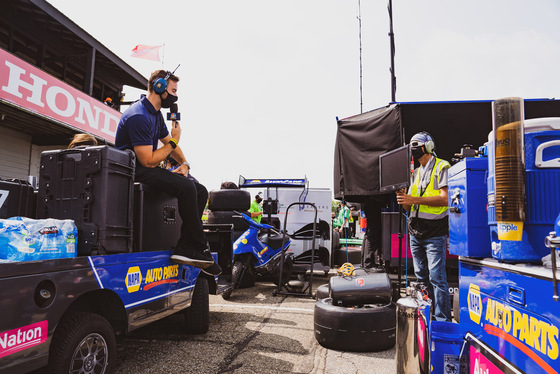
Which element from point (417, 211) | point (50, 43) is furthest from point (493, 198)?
point (50, 43)

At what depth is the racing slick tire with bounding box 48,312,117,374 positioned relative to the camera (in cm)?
228

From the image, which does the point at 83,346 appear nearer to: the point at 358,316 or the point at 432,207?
the point at 358,316

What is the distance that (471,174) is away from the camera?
7.11 feet

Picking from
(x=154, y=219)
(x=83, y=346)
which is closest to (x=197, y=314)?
(x=154, y=219)

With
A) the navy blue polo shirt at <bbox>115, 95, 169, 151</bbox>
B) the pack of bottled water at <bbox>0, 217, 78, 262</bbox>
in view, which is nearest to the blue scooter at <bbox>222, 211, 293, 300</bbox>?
the navy blue polo shirt at <bbox>115, 95, 169, 151</bbox>

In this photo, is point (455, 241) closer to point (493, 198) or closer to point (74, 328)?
point (493, 198)

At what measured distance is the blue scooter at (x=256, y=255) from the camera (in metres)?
6.84

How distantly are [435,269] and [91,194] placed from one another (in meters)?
3.20

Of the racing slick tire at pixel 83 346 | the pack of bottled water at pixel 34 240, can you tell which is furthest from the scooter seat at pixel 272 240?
the pack of bottled water at pixel 34 240

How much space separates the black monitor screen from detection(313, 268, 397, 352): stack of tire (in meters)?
1.03

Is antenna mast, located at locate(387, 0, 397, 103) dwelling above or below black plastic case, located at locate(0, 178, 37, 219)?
above

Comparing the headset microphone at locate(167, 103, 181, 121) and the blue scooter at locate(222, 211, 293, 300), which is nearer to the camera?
the headset microphone at locate(167, 103, 181, 121)

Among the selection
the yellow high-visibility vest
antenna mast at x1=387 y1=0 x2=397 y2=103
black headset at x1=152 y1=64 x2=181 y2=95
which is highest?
antenna mast at x1=387 y1=0 x2=397 y2=103

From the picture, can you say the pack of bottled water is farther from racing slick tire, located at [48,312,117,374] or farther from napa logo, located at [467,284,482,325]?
napa logo, located at [467,284,482,325]
